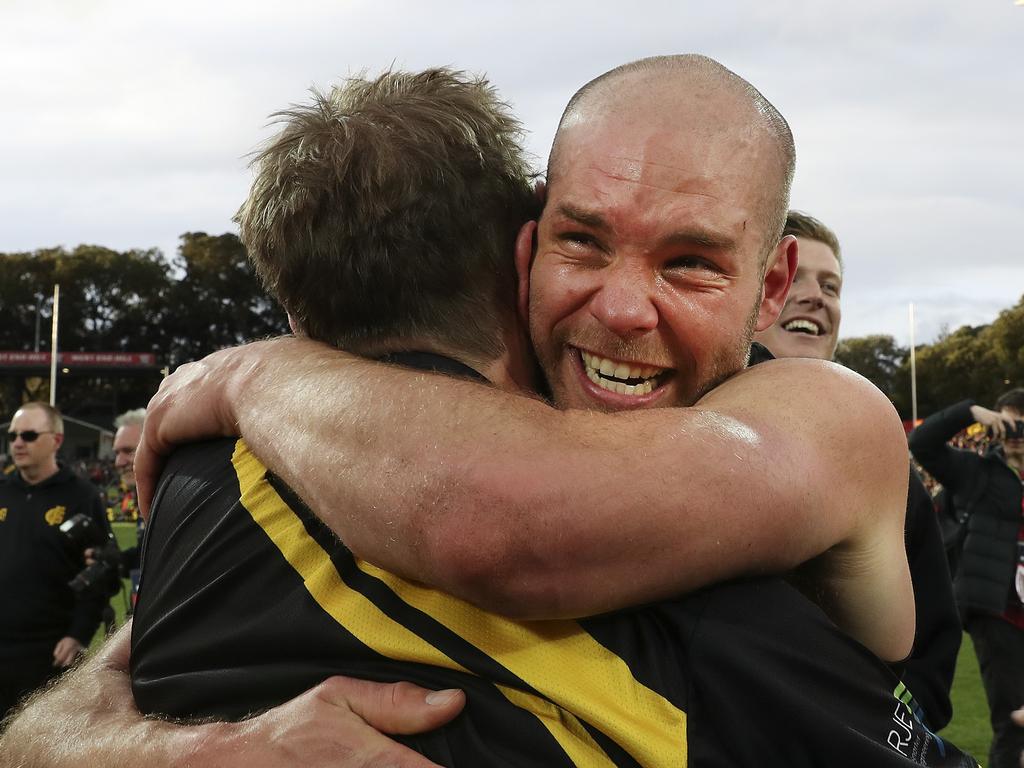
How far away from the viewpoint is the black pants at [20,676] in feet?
27.7

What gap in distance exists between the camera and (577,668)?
5.51 ft

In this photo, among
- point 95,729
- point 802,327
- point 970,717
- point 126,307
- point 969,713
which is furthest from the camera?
point 126,307

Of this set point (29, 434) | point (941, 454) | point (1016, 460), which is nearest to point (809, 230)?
point (941, 454)

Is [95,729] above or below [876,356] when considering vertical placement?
above

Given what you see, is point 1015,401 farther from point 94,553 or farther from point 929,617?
point 94,553

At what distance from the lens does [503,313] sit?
219cm

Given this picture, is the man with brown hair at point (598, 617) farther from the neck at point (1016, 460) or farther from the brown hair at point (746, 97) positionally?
the neck at point (1016, 460)

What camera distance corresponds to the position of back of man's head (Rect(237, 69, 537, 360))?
206cm

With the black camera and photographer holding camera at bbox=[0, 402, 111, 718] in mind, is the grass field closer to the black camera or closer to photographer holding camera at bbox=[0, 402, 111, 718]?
the black camera

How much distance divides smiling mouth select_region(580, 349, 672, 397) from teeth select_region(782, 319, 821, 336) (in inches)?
89.1

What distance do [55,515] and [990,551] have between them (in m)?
7.61

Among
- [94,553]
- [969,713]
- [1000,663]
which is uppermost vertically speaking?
[94,553]

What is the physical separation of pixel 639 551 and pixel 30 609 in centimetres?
831

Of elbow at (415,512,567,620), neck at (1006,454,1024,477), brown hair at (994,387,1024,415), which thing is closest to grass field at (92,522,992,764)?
neck at (1006,454,1024,477)
